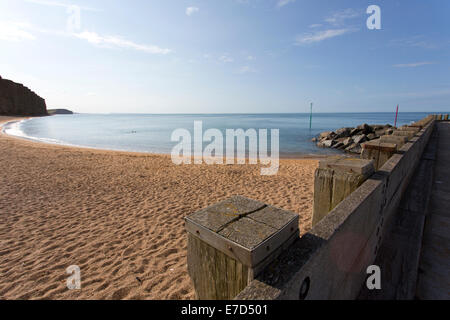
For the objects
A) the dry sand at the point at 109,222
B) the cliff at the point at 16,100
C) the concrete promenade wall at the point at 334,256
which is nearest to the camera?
the concrete promenade wall at the point at 334,256

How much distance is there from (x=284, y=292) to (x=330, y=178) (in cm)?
151

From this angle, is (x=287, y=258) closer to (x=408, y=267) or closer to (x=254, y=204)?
(x=254, y=204)

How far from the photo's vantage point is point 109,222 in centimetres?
502

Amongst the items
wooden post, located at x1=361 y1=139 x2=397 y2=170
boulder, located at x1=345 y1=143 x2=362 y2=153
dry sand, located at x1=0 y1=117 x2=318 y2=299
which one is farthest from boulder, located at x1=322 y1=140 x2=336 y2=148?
wooden post, located at x1=361 y1=139 x2=397 y2=170

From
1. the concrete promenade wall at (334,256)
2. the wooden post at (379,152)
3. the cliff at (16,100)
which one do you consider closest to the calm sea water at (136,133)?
the wooden post at (379,152)

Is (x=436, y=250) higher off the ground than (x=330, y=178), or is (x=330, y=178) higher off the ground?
(x=330, y=178)

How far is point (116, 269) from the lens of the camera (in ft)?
11.2

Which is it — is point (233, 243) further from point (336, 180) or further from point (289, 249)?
point (336, 180)

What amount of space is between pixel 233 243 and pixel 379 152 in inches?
128

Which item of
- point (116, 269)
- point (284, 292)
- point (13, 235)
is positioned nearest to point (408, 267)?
point (284, 292)

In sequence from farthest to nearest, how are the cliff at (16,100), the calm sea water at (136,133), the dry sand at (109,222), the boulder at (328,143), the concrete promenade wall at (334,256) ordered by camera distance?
1. the cliff at (16,100)
2. the calm sea water at (136,133)
3. the boulder at (328,143)
4. the dry sand at (109,222)
5. the concrete promenade wall at (334,256)

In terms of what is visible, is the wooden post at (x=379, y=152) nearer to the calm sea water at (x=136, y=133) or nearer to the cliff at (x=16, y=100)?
the calm sea water at (x=136, y=133)

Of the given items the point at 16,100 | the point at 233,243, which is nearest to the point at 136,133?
the point at 233,243

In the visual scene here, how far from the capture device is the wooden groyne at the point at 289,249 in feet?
3.28
